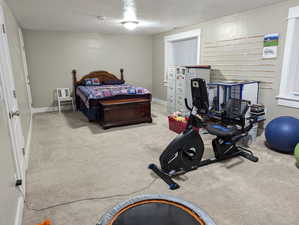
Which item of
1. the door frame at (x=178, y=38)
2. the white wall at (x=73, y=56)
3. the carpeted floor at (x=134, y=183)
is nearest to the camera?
the carpeted floor at (x=134, y=183)

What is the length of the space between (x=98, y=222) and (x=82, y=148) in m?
1.77

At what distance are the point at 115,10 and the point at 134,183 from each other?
2.86 metres

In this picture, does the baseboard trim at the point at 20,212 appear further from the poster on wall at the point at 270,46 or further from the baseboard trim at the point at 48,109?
the baseboard trim at the point at 48,109

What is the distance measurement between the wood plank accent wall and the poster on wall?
71 millimetres

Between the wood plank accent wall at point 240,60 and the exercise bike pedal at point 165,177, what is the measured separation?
2.45 metres

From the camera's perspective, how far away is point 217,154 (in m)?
2.76

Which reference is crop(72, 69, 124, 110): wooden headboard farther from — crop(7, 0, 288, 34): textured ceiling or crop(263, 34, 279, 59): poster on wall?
crop(263, 34, 279, 59): poster on wall

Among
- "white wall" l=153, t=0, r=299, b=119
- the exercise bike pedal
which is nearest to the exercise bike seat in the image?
the exercise bike pedal

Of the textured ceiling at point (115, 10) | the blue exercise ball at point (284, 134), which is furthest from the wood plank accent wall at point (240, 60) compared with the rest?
the blue exercise ball at point (284, 134)

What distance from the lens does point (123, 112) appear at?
14.4ft

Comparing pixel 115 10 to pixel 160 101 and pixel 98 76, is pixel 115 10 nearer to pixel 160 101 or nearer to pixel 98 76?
pixel 98 76

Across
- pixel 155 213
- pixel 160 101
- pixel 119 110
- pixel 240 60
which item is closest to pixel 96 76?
pixel 160 101

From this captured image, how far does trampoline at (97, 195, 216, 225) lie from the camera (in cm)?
161

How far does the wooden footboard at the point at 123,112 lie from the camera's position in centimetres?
424
